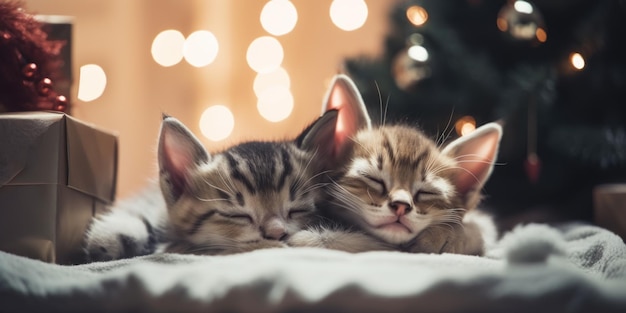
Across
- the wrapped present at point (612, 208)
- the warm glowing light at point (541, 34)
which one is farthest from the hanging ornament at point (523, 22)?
the wrapped present at point (612, 208)

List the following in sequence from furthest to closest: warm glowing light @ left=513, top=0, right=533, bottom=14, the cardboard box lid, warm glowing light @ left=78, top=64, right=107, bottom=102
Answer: warm glowing light @ left=78, top=64, right=107, bottom=102 → warm glowing light @ left=513, top=0, right=533, bottom=14 → the cardboard box lid

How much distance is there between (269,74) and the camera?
232 cm

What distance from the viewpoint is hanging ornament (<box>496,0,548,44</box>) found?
135 cm

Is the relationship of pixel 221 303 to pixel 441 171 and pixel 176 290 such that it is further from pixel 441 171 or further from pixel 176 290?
pixel 441 171

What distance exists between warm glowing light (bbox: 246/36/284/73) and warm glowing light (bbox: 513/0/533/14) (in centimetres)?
116

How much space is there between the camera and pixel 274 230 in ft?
2.87

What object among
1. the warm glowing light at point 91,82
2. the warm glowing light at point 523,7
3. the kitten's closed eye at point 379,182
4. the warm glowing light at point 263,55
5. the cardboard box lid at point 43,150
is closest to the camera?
the cardboard box lid at point 43,150

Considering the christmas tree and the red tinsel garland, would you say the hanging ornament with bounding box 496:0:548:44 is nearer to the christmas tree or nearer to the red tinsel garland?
the christmas tree

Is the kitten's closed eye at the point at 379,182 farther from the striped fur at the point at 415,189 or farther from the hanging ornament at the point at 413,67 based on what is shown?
the hanging ornament at the point at 413,67

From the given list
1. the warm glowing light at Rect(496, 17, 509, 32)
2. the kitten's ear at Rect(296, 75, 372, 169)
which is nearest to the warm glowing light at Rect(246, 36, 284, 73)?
the warm glowing light at Rect(496, 17, 509, 32)

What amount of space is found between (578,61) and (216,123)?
4.56 ft

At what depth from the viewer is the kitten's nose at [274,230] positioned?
876 millimetres

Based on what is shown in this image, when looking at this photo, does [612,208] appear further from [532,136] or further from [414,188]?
[414,188]

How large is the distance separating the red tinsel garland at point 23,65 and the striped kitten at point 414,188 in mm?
546
